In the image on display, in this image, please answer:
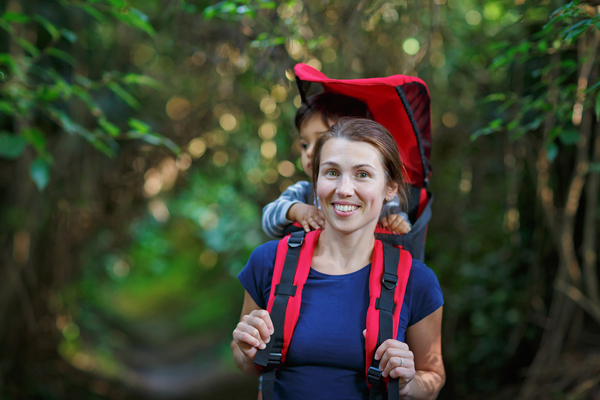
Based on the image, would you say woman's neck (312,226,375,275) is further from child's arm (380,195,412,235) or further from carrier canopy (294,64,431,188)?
carrier canopy (294,64,431,188)

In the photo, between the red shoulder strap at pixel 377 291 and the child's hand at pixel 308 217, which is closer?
the red shoulder strap at pixel 377 291

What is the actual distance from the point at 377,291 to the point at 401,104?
2.04 feet

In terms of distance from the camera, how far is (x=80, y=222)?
402cm

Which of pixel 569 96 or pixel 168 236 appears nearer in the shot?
pixel 569 96

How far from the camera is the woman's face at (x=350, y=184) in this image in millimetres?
1270

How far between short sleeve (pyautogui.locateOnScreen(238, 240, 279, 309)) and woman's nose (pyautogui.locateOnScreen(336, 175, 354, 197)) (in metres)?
0.32

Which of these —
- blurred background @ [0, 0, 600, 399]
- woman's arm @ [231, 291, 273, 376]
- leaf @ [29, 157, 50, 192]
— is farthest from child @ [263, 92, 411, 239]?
leaf @ [29, 157, 50, 192]

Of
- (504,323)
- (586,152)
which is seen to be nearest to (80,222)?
(504,323)

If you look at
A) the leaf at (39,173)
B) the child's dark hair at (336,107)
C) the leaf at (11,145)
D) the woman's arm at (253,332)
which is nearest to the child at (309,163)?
the child's dark hair at (336,107)

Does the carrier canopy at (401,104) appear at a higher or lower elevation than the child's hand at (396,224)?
higher

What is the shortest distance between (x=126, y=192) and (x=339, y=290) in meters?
3.57

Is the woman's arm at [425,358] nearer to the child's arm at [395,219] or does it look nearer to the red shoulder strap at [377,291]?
the red shoulder strap at [377,291]

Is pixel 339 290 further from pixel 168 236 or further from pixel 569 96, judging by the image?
pixel 168 236

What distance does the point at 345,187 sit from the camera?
1256 millimetres
